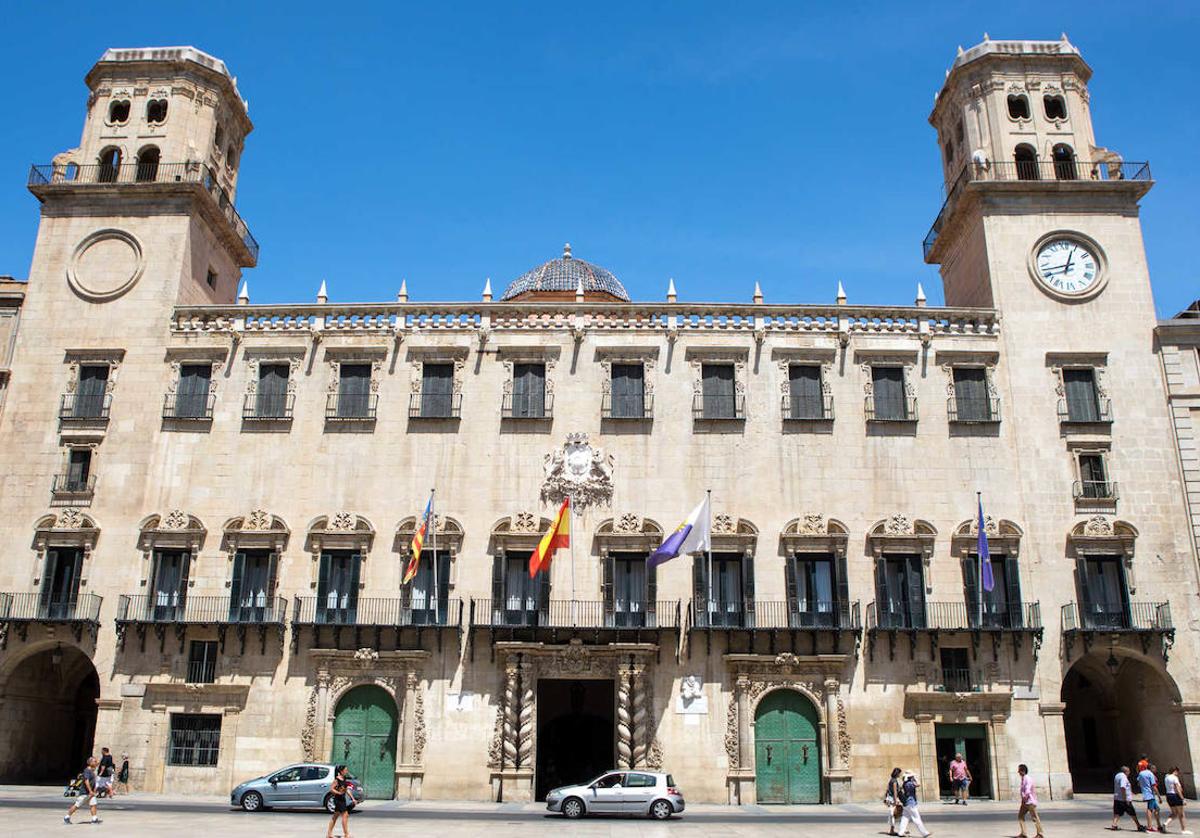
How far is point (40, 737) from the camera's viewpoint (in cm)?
3753

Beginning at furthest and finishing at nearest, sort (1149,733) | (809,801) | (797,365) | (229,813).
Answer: (797,365) → (1149,733) → (809,801) → (229,813)

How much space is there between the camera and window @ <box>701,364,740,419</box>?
37.1 meters

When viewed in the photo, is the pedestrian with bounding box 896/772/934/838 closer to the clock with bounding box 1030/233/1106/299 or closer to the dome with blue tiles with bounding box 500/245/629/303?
the clock with bounding box 1030/233/1106/299

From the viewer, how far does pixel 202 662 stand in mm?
34688

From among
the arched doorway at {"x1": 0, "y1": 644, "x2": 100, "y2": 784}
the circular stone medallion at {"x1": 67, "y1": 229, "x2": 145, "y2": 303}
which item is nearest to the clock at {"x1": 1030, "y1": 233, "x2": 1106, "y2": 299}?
the circular stone medallion at {"x1": 67, "y1": 229, "x2": 145, "y2": 303}

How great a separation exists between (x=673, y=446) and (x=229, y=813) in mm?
18331

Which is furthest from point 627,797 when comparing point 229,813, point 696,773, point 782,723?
point 229,813

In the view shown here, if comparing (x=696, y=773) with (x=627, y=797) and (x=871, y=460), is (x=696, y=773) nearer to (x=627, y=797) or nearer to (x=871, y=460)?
(x=627, y=797)

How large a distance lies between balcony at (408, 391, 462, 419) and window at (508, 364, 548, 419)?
6.52ft

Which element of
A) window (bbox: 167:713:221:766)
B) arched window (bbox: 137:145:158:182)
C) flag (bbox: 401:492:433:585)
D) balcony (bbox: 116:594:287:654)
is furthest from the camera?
arched window (bbox: 137:145:158:182)

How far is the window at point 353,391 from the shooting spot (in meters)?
37.3

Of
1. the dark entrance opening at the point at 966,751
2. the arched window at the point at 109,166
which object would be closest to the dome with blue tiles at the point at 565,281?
the arched window at the point at 109,166

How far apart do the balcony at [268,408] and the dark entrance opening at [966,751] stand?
25098 mm

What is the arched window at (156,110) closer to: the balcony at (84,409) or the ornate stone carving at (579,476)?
the balcony at (84,409)
